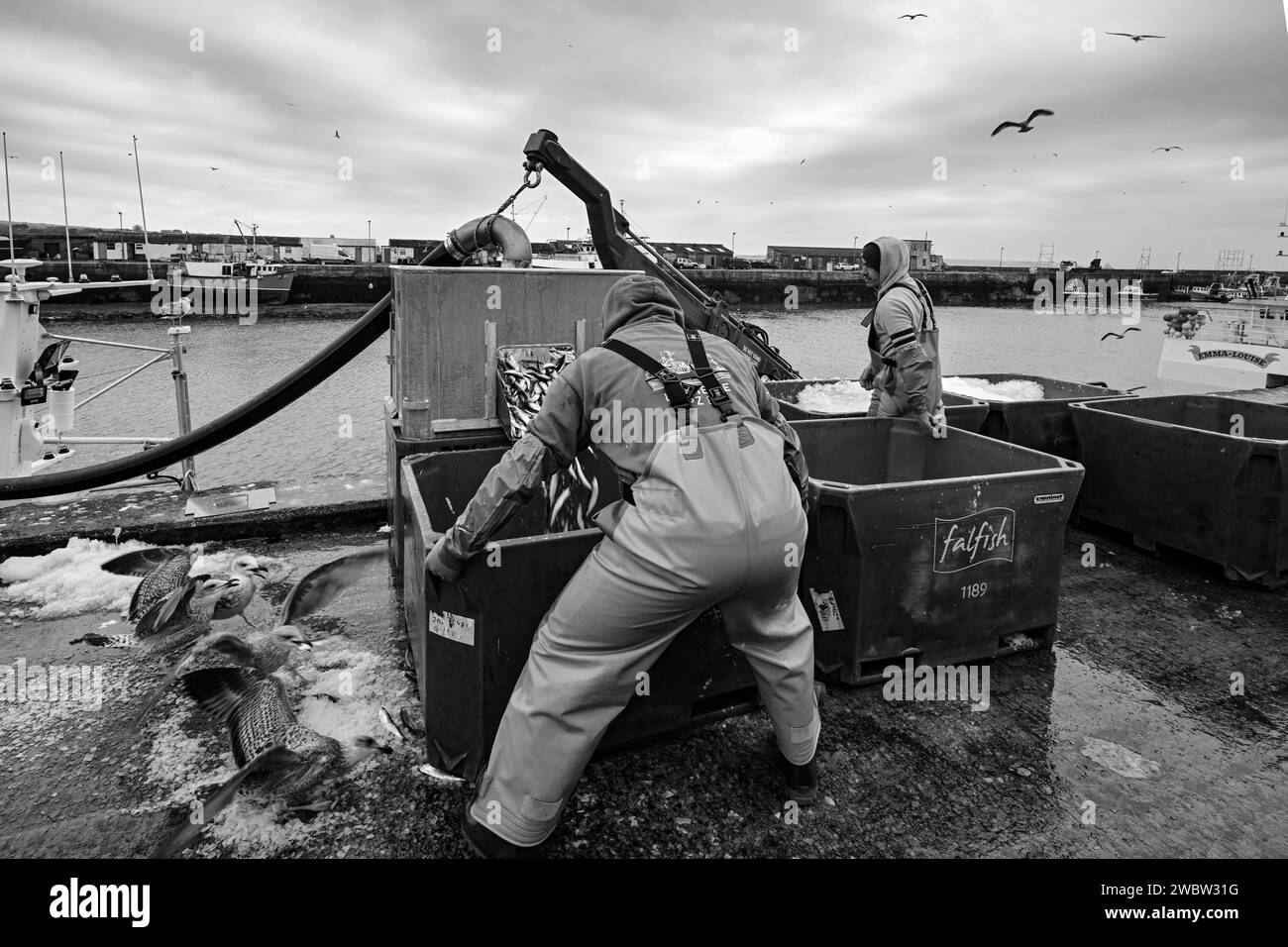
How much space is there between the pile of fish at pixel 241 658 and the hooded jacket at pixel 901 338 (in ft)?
10.7

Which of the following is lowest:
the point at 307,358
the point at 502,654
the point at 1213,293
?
the point at 502,654

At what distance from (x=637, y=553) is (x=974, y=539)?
195cm

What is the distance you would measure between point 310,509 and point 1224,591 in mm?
5807

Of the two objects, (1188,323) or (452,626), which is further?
(1188,323)

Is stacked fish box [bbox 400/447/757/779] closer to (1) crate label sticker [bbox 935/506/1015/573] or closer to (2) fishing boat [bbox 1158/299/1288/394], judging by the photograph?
(1) crate label sticker [bbox 935/506/1015/573]

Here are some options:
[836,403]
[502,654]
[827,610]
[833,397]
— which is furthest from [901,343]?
[502,654]

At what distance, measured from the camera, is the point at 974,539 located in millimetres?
3633

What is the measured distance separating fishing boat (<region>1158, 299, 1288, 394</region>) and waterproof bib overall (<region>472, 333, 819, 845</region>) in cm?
2006

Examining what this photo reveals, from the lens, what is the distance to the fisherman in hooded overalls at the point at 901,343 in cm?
473

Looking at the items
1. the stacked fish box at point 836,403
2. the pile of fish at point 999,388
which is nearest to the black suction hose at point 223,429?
the stacked fish box at point 836,403

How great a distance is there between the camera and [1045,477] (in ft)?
12.2

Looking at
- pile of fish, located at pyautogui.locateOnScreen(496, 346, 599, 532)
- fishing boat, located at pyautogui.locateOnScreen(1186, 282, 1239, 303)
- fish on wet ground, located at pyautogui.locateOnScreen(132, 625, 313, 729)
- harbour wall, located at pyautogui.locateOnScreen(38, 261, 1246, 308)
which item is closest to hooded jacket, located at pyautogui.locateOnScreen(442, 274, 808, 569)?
pile of fish, located at pyautogui.locateOnScreen(496, 346, 599, 532)

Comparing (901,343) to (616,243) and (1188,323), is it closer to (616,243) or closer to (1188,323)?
(616,243)
